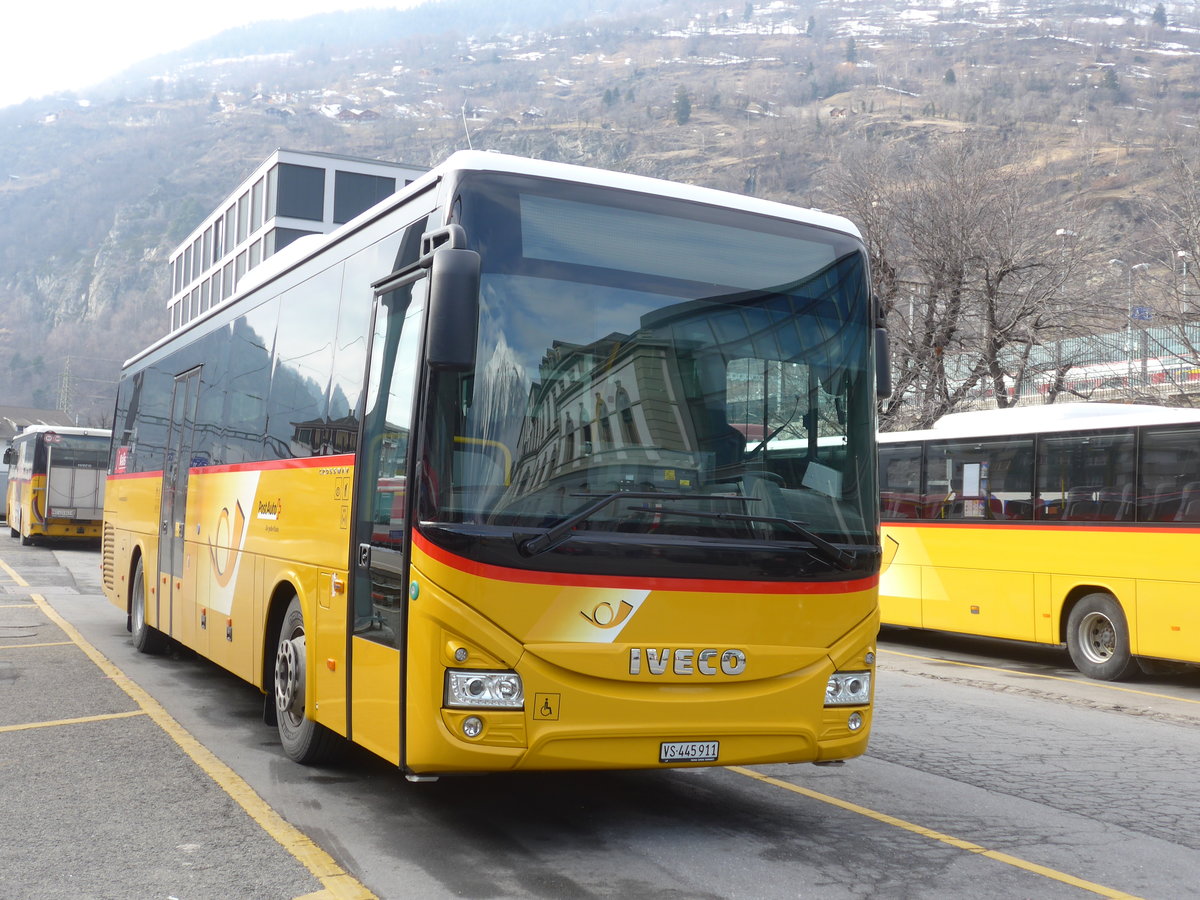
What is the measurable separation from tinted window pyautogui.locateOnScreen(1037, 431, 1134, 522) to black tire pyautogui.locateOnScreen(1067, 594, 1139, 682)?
97 cm

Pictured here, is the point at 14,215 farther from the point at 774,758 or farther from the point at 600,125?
the point at 774,758

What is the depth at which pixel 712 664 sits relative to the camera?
584cm

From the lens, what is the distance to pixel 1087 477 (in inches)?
546

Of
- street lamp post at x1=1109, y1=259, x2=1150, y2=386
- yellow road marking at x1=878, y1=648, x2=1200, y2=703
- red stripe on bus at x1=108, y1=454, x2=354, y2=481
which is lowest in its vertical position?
yellow road marking at x1=878, y1=648, x2=1200, y2=703

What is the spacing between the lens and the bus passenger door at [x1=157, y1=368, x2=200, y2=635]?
10.8 m

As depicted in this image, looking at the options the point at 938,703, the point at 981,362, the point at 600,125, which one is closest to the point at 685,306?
the point at 938,703

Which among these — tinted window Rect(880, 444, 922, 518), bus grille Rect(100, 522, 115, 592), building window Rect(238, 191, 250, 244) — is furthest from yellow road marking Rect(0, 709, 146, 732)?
building window Rect(238, 191, 250, 244)

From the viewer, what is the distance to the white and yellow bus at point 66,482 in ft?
106

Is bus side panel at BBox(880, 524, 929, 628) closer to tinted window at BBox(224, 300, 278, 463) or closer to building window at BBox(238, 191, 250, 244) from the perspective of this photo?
tinted window at BBox(224, 300, 278, 463)

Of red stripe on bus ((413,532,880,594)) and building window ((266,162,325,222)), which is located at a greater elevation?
building window ((266,162,325,222))

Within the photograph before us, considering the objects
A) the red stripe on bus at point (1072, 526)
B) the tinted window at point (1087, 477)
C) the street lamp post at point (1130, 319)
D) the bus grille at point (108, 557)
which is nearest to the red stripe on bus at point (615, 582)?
the red stripe on bus at point (1072, 526)

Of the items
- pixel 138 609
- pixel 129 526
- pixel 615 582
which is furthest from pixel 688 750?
pixel 129 526

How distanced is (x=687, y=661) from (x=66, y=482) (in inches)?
1191

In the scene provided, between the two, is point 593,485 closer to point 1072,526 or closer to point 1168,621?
point 1168,621
